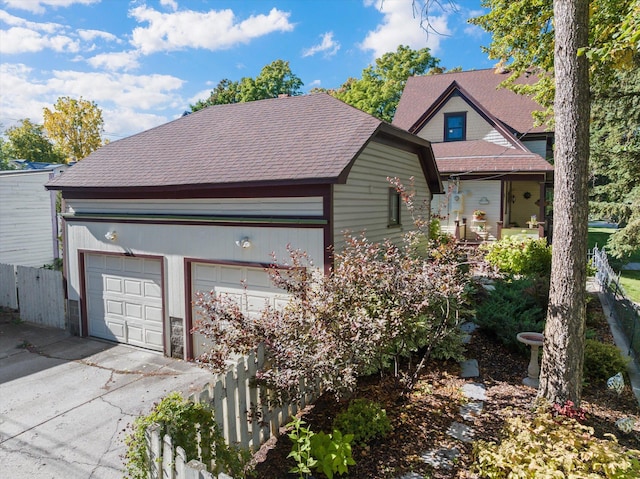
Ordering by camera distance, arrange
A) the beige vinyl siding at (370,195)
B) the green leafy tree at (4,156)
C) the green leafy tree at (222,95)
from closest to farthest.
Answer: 1. the beige vinyl siding at (370,195)
2. the green leafy tree at (4,156)
3. the green leafy tree at (222,95)

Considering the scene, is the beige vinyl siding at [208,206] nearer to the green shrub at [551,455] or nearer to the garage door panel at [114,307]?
the garage door panel at [114,307]

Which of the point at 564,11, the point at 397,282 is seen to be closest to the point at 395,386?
the point at 397,282

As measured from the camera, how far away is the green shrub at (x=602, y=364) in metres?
6.41

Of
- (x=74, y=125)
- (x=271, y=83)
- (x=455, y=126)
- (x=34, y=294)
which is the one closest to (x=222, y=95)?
(x=271, y=83)

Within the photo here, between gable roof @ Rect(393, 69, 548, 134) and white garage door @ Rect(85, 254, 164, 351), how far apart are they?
52.6 feet

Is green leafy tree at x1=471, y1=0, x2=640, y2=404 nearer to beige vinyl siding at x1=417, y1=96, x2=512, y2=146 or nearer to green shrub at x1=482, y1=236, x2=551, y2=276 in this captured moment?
green shrub at x1=482, y1=236, x2=551, y2=276

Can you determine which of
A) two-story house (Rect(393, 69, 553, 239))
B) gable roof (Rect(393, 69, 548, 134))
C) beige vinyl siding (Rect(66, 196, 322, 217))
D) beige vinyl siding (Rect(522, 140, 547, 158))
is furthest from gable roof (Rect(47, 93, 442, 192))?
beige vinyl siding (Rect(522, 140, 547, 158))

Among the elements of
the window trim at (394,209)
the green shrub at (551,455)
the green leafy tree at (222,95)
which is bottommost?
the green shrub at (551,455)

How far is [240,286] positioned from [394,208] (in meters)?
4.29

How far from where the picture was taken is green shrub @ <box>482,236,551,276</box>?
13539 mm

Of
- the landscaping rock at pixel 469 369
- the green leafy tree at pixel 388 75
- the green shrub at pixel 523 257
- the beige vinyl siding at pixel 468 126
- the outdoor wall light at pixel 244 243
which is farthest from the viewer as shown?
the green leafy tree at pixel 388 75

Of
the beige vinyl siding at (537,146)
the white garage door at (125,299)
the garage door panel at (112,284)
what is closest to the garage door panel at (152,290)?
the white garage door at (125,299)

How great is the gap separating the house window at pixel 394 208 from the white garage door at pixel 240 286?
3508mm

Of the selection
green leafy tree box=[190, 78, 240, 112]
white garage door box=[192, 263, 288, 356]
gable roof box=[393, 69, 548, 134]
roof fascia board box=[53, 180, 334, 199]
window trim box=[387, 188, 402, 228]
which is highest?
green leafy tree box=[190, 78, 240, 112]
